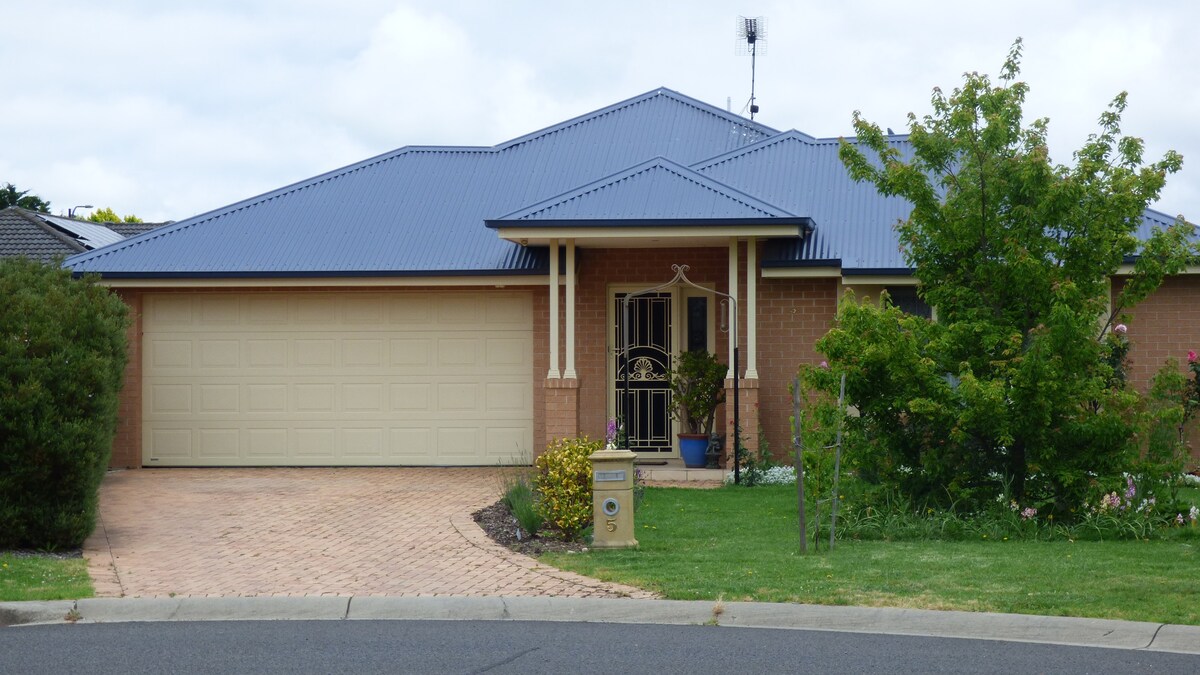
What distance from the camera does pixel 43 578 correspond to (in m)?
10.0

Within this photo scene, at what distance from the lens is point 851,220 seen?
60.1 ft

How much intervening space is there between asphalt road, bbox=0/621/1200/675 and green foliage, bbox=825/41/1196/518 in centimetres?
428

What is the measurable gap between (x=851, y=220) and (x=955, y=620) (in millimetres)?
10503

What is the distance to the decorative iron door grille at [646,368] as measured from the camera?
1838cm

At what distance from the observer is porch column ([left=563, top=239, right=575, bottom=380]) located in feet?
56.0

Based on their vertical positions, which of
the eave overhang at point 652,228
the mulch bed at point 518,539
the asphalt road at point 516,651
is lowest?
the asphalt road at point 516,651

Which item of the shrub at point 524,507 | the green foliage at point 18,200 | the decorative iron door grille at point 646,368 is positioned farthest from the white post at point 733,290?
the green foliage at point 18,200

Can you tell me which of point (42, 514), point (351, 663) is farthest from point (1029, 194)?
point (42, 514)

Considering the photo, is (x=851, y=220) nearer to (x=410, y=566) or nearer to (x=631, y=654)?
(x=410, y=566)

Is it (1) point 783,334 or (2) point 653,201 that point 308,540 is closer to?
(2) point 653,201

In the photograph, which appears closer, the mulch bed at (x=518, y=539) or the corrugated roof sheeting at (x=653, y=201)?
the mulch bed at (x=518, y=539)

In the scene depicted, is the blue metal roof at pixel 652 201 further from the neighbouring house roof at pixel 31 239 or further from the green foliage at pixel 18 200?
the green foliage at pixel 18 200

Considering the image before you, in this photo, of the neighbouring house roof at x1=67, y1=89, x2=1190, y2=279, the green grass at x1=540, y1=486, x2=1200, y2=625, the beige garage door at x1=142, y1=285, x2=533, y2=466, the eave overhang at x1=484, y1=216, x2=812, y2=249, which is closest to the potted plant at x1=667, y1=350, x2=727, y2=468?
the neighbouring house roof at x1=67, y1=89, x2=1190, y2=279

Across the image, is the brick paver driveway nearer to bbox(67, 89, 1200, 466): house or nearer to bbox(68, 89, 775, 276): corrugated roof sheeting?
bbox(67, 89, 1200, 466): house
